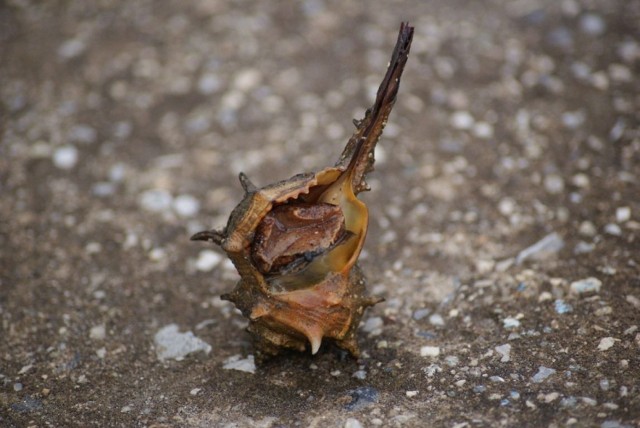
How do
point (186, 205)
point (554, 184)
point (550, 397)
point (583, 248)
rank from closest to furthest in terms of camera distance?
1. point (550, 397)
2. point (583, 248)
3. point (554, 184)
4. point (186, 205)

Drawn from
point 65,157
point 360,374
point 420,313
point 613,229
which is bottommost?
point 360,374

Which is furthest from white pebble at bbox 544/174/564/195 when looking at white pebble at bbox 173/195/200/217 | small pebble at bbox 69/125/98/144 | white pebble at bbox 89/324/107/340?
small pebble at bbox 69/125/98/144

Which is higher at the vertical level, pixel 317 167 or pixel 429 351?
pixel 317 167

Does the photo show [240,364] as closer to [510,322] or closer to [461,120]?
[510,322]

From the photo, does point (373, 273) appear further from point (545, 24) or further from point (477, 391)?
point (545, 24)

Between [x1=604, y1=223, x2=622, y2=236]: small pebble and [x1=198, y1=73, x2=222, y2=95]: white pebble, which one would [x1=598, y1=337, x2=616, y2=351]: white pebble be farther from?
[x1=198, y1=73, x2=222, y2=95]: white pebble

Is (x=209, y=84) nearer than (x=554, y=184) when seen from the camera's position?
No

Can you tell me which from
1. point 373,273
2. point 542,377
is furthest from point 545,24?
point 542,377

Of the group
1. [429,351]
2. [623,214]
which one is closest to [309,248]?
[429,351]

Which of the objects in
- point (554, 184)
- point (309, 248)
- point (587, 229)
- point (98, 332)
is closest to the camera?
point (309, 248)
